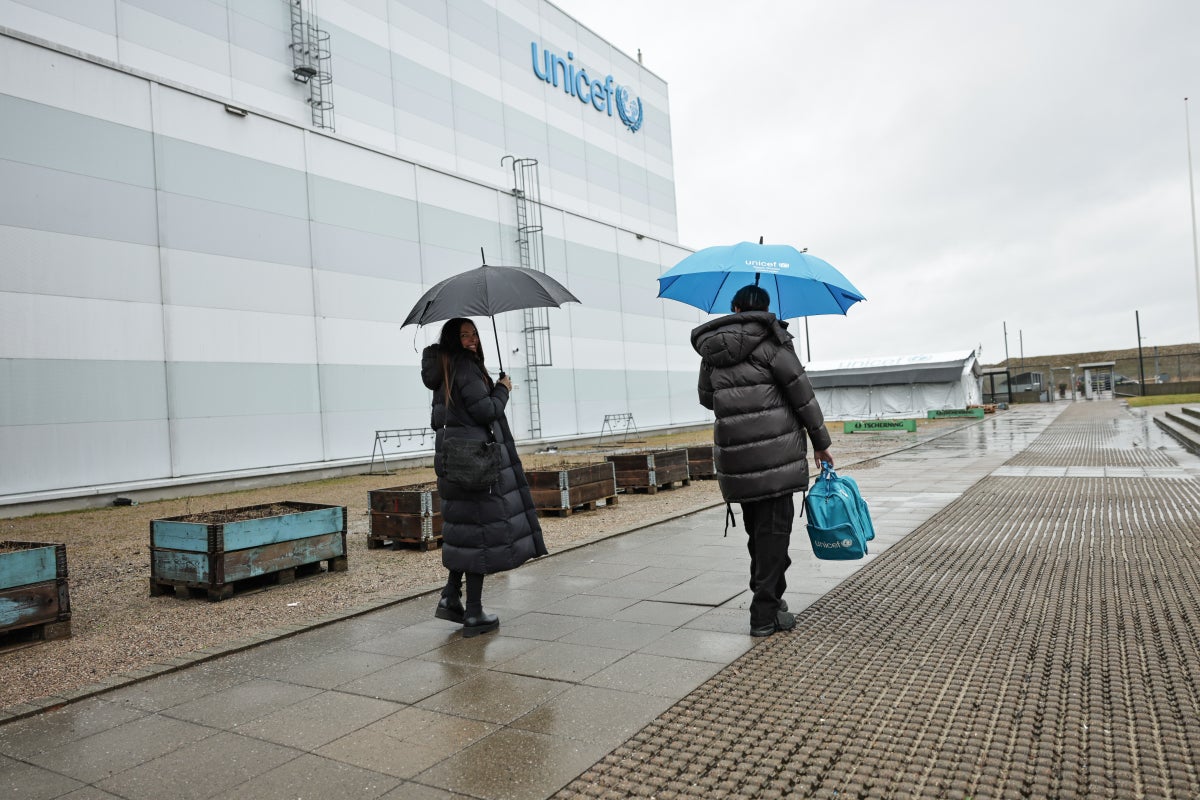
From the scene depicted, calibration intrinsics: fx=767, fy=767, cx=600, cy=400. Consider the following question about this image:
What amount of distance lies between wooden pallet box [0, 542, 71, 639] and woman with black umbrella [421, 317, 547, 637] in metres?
2.78

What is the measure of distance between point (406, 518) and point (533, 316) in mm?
17266

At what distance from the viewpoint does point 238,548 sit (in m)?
6.29

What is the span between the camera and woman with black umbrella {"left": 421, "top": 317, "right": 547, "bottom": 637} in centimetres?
466

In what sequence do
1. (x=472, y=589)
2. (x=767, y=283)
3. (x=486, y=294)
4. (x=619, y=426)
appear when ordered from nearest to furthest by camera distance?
(x=486, y=294) → (x=472, y=589) → (x=767, y=283) → (x=619, y=426)

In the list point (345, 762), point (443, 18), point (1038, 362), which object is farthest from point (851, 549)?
point (1038, 362)

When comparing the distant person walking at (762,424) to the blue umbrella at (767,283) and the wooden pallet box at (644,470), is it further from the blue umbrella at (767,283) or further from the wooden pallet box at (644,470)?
the wooden pallet box at (644,470)

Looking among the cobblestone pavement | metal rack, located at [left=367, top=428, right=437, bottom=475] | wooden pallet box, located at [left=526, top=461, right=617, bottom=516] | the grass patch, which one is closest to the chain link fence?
the grass patch

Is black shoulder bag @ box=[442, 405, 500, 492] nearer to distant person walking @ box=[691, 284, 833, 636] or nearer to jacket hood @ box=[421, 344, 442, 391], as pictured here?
jacket hood @ box=[421, 344, 442, 391]

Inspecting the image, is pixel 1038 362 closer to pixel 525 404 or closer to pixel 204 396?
pixel 525 404

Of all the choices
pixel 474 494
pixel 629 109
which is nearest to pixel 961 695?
pixel 474 494

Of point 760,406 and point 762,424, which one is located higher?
point 760,406

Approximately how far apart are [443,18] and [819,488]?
2485cm

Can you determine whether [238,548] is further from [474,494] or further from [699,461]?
[699,461]

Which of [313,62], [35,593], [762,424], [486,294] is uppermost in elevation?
[313,62]
